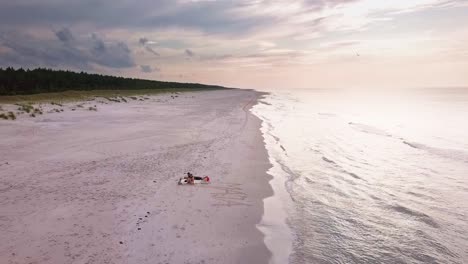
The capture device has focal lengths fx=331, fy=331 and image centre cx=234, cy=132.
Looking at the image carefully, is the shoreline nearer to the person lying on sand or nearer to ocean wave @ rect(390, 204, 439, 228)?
the person lying on sand

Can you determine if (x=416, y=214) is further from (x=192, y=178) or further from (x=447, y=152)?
(x=447, y=152)

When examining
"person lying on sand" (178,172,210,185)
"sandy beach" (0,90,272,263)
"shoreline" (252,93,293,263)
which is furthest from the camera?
"person lying on sand" (178,172,210,185)

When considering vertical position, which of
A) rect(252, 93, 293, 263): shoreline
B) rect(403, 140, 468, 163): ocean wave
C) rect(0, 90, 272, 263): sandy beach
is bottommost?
rect(403, 140, 468, 163): ocean wave

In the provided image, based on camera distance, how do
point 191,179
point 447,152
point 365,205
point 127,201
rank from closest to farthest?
1. point 127,201
2. point 365,205
3. point 191,179
4. point 447,152

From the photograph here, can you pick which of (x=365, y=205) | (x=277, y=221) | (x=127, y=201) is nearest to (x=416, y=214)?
(x=365, y=205)

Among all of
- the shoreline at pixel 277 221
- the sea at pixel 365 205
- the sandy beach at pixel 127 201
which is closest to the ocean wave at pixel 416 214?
the sea at pixel 365 205

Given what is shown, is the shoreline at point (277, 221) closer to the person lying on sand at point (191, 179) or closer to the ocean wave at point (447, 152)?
the person lying on sand at point (191, 179)

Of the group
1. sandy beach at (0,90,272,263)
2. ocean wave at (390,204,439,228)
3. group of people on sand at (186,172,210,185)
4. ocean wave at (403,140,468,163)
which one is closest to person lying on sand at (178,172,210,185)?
group of people on sand at (186,172,210,185)

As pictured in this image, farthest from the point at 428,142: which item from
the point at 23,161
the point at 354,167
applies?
the point at 23,161
